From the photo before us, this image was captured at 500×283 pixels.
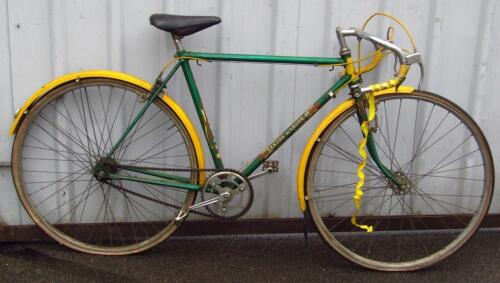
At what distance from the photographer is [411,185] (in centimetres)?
319

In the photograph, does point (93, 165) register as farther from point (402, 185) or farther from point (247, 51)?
point (402, 185)

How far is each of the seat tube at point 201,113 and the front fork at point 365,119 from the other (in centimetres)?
81

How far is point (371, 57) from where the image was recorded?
3195 millimetres

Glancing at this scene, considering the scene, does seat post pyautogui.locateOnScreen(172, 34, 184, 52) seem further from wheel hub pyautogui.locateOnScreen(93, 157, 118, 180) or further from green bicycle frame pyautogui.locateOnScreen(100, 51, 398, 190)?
wheel hub pyautogui.locateOnScreen(93, 157, 118, 180)

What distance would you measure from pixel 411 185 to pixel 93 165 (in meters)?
1.86

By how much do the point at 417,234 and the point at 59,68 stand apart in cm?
243

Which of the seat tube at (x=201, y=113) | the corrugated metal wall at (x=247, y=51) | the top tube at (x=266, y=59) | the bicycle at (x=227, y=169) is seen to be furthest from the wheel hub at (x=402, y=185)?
the seat tube at (x=201, y=113)

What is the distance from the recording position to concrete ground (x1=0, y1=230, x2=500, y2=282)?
10.1 ft

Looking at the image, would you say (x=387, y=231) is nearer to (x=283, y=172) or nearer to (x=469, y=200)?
(x=469, y=200)

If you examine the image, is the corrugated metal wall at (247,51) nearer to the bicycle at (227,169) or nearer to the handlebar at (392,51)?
the bicycle at (227,169)

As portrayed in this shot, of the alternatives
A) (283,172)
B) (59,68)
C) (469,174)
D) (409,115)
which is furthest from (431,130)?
(59,68)

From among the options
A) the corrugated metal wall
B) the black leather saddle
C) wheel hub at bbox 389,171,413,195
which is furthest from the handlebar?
the black leather saddle

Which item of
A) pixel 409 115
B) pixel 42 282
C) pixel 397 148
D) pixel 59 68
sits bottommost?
pixel 42 282

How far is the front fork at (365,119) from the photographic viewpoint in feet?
9.68
